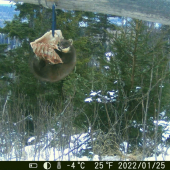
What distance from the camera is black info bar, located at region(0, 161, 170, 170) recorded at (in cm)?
319

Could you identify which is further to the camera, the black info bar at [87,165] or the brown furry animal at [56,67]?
the brown furry animal at [56,67]

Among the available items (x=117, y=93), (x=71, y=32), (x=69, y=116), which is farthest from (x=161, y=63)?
(x=71, y=32)

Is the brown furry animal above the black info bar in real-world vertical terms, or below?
above

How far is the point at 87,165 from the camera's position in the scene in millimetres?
3285

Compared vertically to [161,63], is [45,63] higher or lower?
higher

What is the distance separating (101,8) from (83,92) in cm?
394

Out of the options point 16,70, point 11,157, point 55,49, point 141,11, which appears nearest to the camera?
point 55,49

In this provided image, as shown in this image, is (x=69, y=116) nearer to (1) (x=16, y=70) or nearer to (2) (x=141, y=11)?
(2) (x=141, y=11)

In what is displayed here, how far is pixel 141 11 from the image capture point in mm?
3428

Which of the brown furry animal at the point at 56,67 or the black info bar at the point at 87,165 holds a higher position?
the brown furry animal at the point at 56,67

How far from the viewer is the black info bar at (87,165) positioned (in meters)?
3.19

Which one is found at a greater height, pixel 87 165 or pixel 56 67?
pixel 56 67

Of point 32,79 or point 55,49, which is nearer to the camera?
point 55,49

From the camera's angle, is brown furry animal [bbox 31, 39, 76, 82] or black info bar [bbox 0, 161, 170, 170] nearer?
black info bar [bbox 0, 161, 170, 170]
